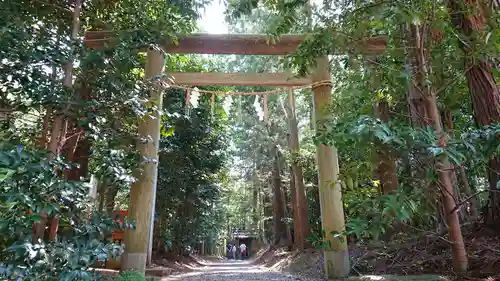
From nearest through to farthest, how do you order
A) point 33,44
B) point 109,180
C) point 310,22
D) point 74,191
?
point 74,191 < point 33,44 < point 109,180 < point 310,22

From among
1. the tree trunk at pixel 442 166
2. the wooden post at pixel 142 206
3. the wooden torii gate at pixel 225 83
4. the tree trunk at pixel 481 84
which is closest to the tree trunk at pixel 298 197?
the wooden torii gate at pixel 225 83

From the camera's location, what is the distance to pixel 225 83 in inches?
199

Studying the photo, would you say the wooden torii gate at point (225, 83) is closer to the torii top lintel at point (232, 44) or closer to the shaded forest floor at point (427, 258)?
the torii top lintel at point (232, 44)

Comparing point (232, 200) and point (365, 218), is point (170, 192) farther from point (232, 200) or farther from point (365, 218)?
point (232, 200)

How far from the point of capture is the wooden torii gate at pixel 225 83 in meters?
4.24

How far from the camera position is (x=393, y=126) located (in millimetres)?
2016

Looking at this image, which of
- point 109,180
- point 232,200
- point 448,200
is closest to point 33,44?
point 109,180

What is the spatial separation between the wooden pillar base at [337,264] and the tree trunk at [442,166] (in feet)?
6.71

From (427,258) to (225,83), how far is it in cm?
345

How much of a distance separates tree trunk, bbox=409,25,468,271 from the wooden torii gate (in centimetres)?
132

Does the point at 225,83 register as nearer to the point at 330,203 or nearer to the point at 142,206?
the point at 142,206

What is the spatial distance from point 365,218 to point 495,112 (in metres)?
1.75

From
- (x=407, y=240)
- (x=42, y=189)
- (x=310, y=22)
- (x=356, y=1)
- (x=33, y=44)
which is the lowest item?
Answer: (x=407, y=240)

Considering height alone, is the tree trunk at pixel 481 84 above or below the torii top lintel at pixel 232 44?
below
